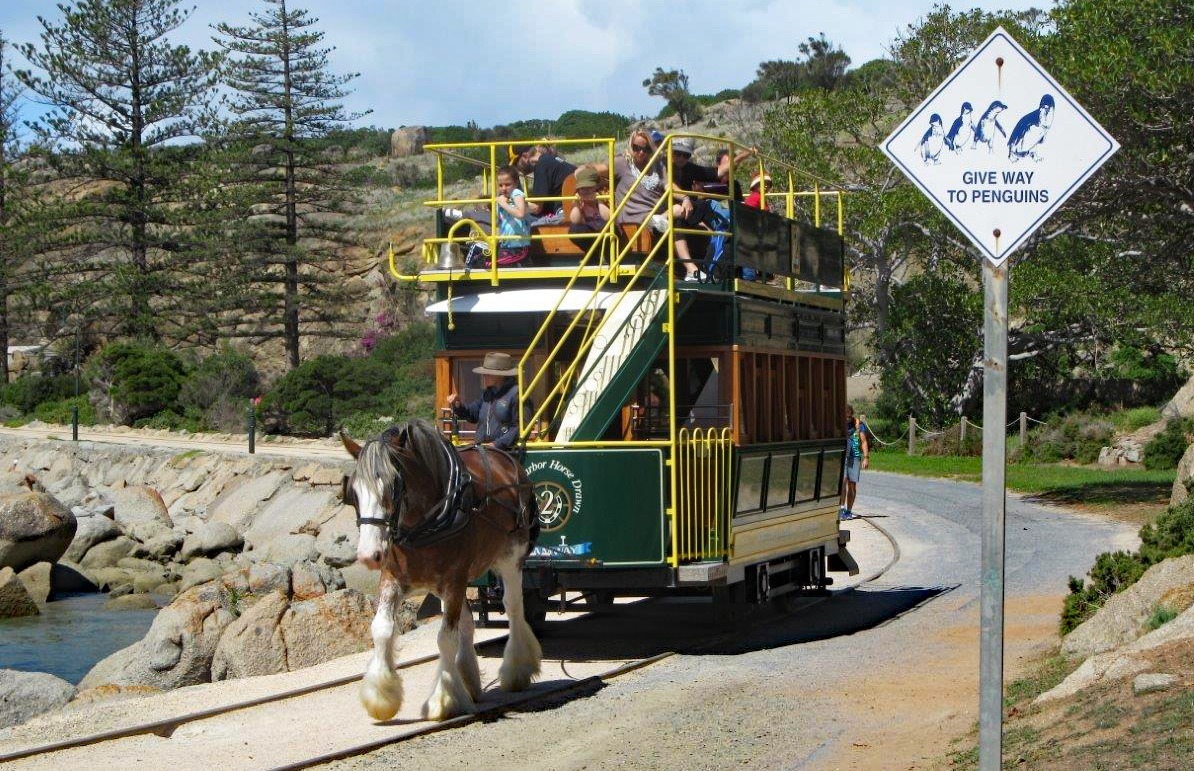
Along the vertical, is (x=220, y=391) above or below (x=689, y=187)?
below

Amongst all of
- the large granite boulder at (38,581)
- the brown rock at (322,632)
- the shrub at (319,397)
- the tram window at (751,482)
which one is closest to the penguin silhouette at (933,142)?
the tram window at (751,482)

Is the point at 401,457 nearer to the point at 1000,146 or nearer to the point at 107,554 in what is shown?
the point at 1000,146

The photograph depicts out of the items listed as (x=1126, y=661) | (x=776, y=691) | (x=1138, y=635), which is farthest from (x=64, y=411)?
(x=1126, y=661)

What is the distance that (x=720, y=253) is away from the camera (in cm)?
1477

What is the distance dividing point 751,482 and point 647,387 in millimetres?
1344

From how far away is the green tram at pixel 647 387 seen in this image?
13.8 meters

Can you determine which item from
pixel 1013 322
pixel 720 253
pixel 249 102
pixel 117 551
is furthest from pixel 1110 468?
pixel 249 102

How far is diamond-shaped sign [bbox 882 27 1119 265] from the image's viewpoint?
22.2 ft

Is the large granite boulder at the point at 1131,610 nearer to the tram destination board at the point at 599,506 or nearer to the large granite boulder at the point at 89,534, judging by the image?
the tram destination board at the point at 599,506

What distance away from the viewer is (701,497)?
14.0m

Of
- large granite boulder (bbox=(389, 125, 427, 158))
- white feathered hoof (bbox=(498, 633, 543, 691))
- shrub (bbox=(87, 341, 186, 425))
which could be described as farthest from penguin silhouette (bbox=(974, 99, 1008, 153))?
large granite boulder (bbox=(389, 125, 427, 158))

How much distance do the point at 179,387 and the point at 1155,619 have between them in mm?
47006

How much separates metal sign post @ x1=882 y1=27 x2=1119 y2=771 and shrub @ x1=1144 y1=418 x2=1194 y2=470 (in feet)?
101

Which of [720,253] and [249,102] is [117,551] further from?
[249,102]
